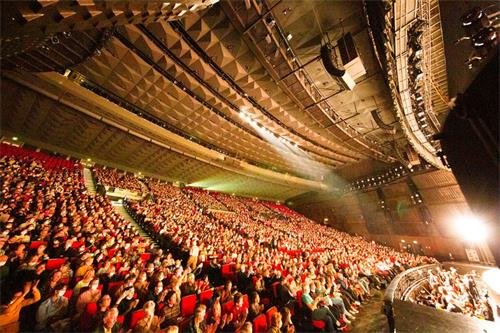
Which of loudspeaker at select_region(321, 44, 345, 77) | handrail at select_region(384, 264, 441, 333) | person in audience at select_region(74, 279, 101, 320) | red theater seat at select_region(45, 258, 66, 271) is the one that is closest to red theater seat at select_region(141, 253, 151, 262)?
red theater seat at select_region(45, 258, 66, 271)

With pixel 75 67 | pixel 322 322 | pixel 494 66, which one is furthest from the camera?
pixel 75 67

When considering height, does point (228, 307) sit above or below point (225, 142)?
below

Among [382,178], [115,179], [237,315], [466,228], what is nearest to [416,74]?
[237,315]

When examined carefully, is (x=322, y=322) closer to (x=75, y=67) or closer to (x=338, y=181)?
(x=75, y=67)

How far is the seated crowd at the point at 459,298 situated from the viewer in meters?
5.85

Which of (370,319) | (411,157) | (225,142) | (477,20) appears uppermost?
(225,142)

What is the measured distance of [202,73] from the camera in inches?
285

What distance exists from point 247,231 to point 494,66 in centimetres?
1133

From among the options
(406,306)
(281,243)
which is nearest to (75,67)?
(281,243)

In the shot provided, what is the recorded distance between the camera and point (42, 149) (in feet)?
37.9

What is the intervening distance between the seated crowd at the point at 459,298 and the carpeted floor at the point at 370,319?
5.08 feet

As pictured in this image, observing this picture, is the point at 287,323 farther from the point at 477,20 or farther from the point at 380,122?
the point at 380,122

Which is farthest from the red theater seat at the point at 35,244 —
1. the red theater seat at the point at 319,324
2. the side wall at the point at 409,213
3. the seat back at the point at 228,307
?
the side wall at the point at 409,213

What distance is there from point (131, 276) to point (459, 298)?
956 cm
